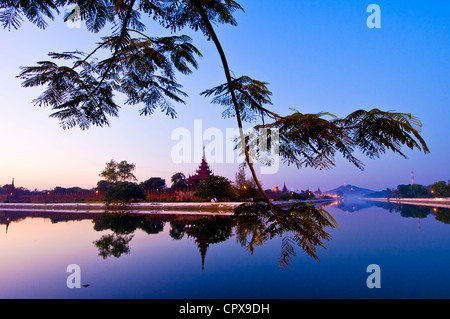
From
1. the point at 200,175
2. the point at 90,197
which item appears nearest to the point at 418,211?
the point at 200,175

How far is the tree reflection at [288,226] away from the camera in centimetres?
109

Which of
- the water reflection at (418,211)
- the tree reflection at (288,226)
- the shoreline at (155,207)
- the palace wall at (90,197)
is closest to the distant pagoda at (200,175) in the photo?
the palace wall at (90,197)

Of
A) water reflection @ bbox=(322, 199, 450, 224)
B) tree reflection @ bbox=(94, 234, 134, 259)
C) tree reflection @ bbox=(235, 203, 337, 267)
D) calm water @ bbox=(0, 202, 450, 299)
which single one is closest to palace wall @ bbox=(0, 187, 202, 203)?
tree reflection @ bbox=(94, 234, 134, 259)

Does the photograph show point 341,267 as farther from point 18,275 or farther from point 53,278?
point 18,275

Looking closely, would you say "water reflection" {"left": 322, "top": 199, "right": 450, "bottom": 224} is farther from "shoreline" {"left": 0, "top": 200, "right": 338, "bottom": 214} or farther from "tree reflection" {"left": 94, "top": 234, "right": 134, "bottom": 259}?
"tree reflection" {"left": 94, "top": 234, "right": 134, "bottom": 259}

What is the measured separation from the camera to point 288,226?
3.77 feet

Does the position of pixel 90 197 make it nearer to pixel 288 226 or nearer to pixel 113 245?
pixel 113 245

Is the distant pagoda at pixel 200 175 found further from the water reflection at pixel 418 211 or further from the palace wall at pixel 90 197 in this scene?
the water reflection at pixel 418 211

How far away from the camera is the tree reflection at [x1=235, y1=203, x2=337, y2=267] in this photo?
1.09 metres

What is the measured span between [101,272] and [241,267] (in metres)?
4.00

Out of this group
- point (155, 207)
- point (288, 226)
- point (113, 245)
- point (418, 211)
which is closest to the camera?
point (288, 226)
